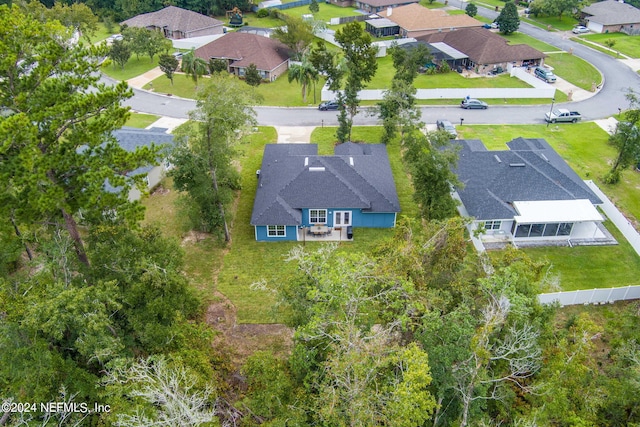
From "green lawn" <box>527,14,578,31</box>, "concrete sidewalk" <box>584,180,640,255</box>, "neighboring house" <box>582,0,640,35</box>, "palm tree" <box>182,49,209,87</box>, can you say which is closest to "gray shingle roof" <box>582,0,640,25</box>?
"neighboring house" <box>582,0,640,35</box>

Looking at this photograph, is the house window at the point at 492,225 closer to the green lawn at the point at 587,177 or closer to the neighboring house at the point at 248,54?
the green lawn at the point at 587,177

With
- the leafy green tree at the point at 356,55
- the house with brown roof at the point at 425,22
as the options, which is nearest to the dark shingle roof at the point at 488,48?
the house with brown roof at the point at 425,22

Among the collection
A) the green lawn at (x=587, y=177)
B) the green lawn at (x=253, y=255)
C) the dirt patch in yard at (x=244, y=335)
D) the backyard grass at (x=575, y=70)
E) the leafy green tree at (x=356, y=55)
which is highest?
the leafy green tree at (x=356, y=55)

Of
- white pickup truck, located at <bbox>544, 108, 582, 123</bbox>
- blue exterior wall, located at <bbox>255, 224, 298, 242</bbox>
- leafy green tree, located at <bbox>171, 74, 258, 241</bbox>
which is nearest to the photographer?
leafy green tree, located at <bbox>171, 74, 258, 241</bbox>

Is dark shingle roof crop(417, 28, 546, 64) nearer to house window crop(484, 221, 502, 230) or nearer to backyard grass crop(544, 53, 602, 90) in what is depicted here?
backyard grass crop(544, 53, 602, 90)

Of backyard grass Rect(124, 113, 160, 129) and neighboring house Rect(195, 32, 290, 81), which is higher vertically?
neighboring house Rect(195, 32, 290, 81)

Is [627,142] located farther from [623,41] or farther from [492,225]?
[623,41]

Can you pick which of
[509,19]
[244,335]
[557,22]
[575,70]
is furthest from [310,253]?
[557,22]
